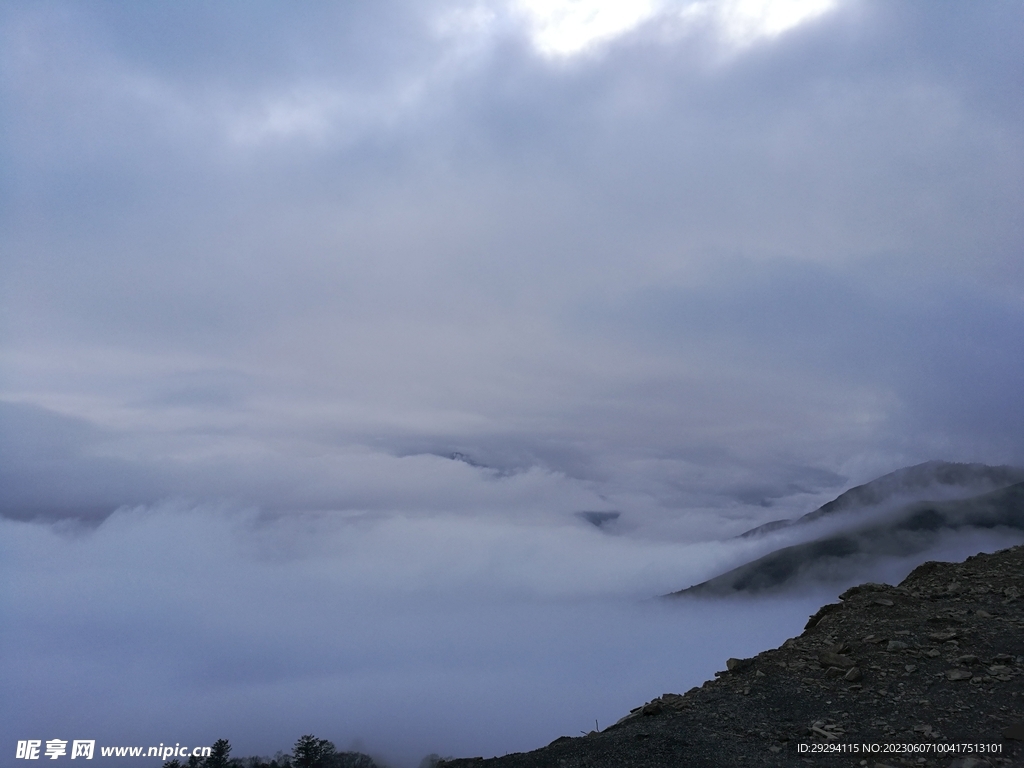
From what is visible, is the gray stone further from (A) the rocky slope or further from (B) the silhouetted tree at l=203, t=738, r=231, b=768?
(B) the silhouetted tree at l=203, t=738, r=231, b=768

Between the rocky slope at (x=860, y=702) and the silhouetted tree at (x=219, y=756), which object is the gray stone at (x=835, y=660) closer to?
the rocky slope at (x=860, y=702)

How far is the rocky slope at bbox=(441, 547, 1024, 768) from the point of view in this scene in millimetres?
18844

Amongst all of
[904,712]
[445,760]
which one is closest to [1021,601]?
[904,712]

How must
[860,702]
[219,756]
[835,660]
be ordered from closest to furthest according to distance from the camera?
1. [860,702]
2. [835,660]
3. [219,756]

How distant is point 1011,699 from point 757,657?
849cm

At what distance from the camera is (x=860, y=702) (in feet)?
70.1

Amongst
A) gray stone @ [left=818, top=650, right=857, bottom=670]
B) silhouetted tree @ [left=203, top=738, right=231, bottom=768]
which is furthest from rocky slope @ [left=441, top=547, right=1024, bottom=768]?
silhouetted tree @ [left=203, top=738, right=231, bottom=768]

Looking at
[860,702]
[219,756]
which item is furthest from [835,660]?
[219,756]

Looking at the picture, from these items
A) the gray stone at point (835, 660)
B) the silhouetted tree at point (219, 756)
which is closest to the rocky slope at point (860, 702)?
the gray stone at point (835, 660)

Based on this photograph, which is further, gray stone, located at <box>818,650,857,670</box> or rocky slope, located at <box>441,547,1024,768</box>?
gray stone, located at <box>818,650,857,670</box>

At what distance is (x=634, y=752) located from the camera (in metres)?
20.5

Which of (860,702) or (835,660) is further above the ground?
(835,660)

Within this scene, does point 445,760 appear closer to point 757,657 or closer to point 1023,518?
point 757,657

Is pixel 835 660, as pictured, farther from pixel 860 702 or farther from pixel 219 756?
pixel 219 756
